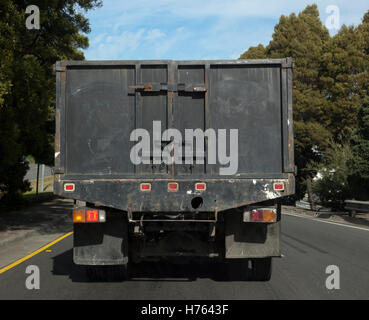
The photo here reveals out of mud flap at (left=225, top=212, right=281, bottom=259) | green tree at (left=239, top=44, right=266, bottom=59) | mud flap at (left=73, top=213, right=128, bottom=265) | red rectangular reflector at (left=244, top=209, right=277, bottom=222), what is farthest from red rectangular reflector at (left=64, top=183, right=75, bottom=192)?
green tree at (left=239, top=44, right=266, bottom=59)

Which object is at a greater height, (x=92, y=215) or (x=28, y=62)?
(x=28, y=62)

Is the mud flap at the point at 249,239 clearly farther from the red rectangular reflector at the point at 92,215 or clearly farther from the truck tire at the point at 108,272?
the red rectangular reflector at the point at 92,215

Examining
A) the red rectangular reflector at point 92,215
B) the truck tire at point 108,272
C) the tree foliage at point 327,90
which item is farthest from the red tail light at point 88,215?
the tree foliage at point 327,90

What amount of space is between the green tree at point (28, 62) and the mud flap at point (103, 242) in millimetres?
5728

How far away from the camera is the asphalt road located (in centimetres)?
656

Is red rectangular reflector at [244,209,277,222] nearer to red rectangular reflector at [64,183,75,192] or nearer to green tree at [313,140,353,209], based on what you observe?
red rectangular reflector at [64,183,75,192]

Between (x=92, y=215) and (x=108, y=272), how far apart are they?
4.20 ft

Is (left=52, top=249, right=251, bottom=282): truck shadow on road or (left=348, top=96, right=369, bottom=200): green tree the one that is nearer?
(left=52, top=249, right=251, bottom=282): truck shadow on road

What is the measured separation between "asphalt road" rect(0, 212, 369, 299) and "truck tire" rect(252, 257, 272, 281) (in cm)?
12

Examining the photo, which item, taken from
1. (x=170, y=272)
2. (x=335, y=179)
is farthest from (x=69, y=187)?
(x=335, y=179)

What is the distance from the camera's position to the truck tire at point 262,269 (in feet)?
24.1

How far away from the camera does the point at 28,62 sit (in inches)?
540

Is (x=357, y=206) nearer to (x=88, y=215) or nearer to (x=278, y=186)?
(x=278, y=186)

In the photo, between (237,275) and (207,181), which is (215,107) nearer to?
(207,181)
